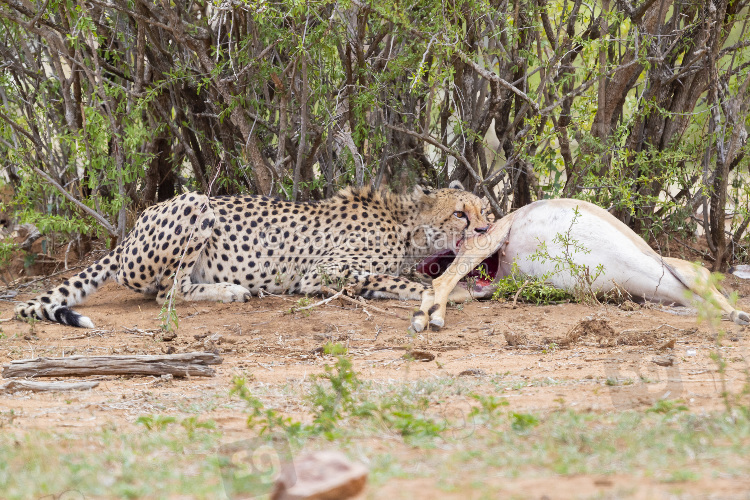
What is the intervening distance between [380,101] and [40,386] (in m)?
4.10

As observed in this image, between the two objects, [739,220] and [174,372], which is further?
[739,220]

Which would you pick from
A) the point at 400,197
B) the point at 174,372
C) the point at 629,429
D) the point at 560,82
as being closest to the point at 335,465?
the point at 629,429

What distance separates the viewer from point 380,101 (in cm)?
659

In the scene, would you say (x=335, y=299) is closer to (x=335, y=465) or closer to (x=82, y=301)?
(x=82, y=301)

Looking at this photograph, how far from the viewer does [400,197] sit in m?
6.69

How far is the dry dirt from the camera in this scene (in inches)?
111

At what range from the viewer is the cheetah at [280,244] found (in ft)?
19.7

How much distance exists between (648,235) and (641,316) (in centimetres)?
245

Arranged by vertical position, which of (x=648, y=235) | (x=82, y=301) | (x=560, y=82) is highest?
(x=560, y=82)

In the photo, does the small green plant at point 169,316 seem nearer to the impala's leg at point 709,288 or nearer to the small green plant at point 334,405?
the small green plant at point 334,405

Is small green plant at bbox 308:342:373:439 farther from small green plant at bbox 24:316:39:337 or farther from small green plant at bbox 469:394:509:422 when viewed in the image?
small green plant at bbox 24:316:39:337

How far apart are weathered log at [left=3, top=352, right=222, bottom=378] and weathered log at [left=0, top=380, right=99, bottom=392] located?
198 mm

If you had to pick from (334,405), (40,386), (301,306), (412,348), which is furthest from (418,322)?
(40,386)

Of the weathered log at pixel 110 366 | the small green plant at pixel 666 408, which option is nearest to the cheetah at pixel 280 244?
the weathered log at pixel 110 366
